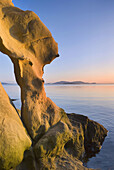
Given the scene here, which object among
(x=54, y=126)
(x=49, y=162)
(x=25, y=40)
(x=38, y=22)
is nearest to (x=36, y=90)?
(x=54, y=126)

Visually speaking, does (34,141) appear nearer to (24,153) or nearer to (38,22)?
(24,153)

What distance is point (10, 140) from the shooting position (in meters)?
3.80

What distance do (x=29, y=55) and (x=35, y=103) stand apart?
7.51 feet

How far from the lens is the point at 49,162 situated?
15.3ft

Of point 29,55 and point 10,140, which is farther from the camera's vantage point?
point 29,55

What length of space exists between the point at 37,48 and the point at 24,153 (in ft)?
15.4

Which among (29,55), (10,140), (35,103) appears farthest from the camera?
(29,55)

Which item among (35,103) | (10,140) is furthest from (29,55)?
(10,140)

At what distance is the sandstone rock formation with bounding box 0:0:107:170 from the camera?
461 centimetres

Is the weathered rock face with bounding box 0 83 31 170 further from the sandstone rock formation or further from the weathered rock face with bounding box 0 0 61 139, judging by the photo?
the weathered rock face with bounding box 0 0 61 139

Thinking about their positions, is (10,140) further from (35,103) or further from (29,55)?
(29,55)

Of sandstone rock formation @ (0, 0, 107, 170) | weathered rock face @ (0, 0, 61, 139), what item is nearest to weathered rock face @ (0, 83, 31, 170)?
sandstone rock formation @ (0, 0, 107, 170)

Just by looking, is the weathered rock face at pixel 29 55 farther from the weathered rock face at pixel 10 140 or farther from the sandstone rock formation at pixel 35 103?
the weathered rock face at pixel 10 140

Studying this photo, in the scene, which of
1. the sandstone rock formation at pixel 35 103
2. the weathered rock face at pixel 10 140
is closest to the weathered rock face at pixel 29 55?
the sandstone rock formation at pixel 35 103
